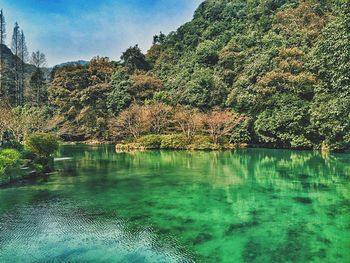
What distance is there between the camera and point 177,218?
9641 mm

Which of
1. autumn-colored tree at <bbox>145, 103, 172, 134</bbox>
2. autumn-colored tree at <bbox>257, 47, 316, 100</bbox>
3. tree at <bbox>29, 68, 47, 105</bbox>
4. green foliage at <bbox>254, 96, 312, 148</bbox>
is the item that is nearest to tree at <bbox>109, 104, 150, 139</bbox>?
autumn-colored tree at <bbox>145, 103, 172, 134</bbox>

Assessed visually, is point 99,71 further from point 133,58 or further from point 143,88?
point 143,88

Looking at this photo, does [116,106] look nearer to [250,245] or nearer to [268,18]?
[268,18]

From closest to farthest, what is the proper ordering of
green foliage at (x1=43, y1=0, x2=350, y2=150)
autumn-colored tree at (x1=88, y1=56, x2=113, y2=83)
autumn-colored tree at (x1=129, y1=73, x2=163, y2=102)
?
green foliage at (x1=43, y1=0, x2=350, y2=150), autumn-colored tree at (x1=129, y1=73, x2=163, y2=102), autumn-colored tree at (x1=88, y1=56, x2=113, y2=83)

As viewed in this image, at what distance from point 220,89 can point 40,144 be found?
2620 cm

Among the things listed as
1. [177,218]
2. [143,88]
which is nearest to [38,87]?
[143,88]

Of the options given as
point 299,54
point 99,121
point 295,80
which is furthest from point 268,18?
point 99,121

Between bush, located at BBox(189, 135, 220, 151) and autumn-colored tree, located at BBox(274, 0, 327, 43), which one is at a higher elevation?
autumn-colored tree, located at BBox(274, 0, 327, 43)

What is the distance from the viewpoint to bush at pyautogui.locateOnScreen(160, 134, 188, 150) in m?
34.1

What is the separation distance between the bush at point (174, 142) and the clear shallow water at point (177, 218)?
54.4ft

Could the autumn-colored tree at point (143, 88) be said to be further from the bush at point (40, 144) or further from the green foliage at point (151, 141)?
the bush at point (40, 144)

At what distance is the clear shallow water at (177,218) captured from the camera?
6.98 m

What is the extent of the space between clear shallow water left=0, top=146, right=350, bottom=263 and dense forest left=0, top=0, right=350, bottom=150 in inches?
360

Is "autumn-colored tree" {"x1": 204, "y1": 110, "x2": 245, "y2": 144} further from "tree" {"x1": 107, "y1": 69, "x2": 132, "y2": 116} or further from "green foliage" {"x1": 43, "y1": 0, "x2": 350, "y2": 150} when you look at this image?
"tree" {"x1": 107, "y1": 69, "x2": 132, "y2": 116}
